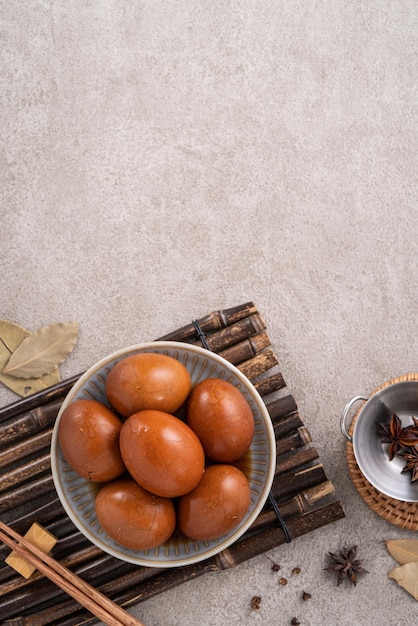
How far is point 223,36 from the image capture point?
4.17ft

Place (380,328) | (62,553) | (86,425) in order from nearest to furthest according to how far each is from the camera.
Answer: (86,425) < (62,553) < (380,328)

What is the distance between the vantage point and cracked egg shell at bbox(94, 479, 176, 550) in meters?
0.83

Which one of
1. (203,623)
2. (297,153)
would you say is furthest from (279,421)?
(297,153)

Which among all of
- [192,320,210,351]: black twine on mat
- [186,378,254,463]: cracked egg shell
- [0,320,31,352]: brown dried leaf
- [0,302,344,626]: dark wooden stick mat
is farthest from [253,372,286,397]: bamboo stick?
[0,320,31,352]: brown dried leaf

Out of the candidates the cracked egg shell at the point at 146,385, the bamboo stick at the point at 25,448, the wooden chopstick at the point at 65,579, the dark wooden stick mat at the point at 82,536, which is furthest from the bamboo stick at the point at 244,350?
the wooden chopstick at the point at 65,579

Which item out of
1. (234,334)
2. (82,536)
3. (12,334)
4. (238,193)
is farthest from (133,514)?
(238,193)

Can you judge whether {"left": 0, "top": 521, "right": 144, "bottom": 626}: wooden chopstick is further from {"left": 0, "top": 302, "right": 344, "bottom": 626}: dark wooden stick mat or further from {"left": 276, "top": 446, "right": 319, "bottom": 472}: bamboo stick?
{"left": 276, "top": 446, "right": 319, "bottom": 472}: bamboo stick

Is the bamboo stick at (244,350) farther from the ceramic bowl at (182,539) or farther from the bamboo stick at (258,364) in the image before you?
the ceramic bowl at (182,539)

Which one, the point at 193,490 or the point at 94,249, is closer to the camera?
the point at 193,490

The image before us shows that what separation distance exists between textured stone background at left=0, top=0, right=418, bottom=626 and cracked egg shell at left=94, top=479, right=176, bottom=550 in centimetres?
32

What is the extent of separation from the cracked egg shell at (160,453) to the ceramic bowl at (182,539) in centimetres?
13

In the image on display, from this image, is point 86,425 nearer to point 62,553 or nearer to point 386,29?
point 62,553

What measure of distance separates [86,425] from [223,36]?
841 millimetres

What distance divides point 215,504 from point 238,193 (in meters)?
0.61
